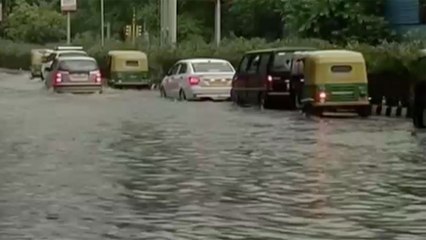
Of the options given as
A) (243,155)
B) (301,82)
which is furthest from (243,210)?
(301,82)

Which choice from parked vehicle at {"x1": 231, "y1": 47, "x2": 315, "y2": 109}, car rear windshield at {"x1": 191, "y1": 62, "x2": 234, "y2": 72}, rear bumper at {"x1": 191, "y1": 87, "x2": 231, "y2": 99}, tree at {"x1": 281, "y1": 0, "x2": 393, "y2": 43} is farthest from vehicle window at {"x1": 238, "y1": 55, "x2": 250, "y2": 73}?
tree at {"x1": 281, "y1": 0, "x2": 393, "y2": 43}

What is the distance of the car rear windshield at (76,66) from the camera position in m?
45.2

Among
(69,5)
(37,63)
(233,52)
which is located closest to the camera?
(233,52)

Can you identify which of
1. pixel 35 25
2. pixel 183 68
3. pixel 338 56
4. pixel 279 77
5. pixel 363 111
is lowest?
pixel 35 25

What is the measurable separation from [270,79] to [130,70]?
20.5 m

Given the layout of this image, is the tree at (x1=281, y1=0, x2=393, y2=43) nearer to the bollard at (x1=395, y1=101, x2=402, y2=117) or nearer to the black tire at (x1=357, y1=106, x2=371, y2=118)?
the bollard at (x1=395, y1=101, x2=402, y2=117)

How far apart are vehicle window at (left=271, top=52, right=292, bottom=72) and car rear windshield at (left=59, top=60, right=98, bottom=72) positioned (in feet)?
40.2

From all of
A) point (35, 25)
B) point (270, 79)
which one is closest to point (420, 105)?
point (270, 79)

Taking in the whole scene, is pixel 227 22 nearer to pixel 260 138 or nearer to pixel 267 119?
pixel 267 119

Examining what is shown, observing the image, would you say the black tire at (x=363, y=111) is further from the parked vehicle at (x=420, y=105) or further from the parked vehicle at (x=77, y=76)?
the parked vehicle at (x=77, y=76)

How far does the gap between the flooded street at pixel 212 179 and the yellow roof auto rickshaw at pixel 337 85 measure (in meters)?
1.03

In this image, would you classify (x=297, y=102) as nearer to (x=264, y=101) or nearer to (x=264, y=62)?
(x=264, y=101)

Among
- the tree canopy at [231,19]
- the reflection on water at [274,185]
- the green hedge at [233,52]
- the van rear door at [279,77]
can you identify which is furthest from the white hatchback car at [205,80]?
the reflection on water at [274,185]

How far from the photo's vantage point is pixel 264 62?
34.8 metres
